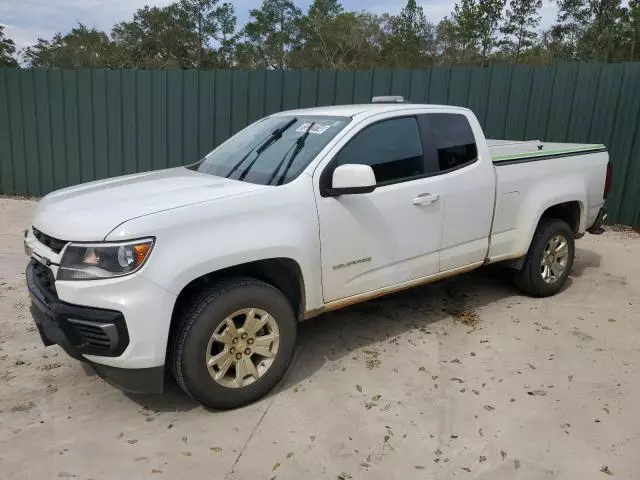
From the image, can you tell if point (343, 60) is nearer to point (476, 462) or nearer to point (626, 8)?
point (626, 8)

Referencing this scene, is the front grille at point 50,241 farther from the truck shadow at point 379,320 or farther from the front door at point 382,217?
the front door at point 382,217

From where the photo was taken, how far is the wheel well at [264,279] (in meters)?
3.08

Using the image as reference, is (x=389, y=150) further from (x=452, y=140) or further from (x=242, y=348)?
(x=242, y=348)

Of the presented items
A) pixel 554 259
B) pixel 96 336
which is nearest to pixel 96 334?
pixel 96 336

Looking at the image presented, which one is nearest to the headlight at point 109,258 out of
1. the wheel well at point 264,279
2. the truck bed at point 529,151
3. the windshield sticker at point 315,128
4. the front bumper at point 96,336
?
the front bumper at point 96,336

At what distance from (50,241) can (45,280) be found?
0.25 meters

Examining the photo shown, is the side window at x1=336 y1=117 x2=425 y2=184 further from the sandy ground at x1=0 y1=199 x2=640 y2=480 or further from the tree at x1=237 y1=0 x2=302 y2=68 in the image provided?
the tree at x1=237 y1=0 x2=302 y2=68

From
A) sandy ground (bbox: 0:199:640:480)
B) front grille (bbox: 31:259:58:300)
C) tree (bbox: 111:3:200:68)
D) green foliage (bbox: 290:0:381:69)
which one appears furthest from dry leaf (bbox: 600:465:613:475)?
tree (bbox: 111:3:200:68)

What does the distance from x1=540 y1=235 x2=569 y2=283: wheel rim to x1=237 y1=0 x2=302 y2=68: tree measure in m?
54.0

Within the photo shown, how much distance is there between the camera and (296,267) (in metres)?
3.37

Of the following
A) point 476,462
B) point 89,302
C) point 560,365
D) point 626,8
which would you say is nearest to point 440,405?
point 476,462

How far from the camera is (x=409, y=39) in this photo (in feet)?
168

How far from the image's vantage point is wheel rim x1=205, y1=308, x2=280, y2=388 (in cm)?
306

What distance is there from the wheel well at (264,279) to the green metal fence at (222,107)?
18.5 ft
